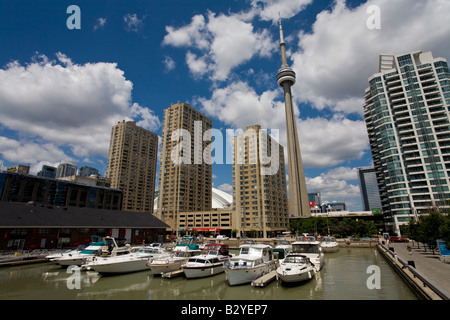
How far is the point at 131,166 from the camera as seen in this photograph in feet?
469

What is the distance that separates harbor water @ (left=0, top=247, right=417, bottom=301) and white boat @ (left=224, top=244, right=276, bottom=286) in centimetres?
80

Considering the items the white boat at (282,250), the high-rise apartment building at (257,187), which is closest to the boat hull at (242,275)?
the white boat at (282,250)

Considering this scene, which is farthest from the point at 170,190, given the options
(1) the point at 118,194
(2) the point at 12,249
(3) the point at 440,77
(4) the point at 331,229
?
(3) the point at 440,77

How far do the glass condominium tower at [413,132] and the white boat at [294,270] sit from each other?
73.3m

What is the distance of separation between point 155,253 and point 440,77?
111m

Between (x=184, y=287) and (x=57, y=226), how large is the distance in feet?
102

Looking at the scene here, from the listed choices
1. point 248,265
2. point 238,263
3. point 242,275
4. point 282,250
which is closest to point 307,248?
point 282,250

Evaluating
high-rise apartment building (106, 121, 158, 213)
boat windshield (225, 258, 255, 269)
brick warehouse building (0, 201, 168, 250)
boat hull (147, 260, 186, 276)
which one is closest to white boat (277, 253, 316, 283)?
boat windshield (225, 258, 255, 269)

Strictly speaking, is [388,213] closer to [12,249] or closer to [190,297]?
[190,297]

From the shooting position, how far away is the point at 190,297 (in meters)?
18.2

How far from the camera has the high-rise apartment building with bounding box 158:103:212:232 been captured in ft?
386

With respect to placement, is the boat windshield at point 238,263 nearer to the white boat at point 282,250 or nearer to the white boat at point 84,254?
the white boat at point 282,250

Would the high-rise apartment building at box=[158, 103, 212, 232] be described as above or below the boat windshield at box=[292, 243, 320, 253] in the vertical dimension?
above

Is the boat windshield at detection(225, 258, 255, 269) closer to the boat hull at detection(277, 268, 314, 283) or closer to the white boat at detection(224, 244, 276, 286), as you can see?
the white boat at detection(224, 244, 276, 286)
